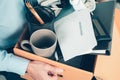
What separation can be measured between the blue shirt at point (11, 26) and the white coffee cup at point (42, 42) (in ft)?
0.19

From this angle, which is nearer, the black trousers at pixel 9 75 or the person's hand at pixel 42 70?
the person's hand at pixel 42 70

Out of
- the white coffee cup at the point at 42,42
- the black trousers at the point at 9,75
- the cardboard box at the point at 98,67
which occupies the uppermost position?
the white coffee cup at the point at 42,42

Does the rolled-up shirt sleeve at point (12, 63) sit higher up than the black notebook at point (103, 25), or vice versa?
the black notebook at point (103, 25)

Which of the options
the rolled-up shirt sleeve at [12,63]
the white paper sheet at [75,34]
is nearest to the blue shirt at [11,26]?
the rolled-up shirt sleeve at [12,63]

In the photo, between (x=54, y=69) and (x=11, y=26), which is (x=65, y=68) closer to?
(x=54, y=69)

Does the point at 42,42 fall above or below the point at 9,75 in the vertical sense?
above

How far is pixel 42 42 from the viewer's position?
1.99ft

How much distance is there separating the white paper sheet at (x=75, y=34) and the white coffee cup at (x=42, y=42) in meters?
0.03

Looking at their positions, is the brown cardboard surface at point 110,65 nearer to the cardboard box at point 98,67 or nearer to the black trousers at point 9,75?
the cardboard box at point 98,67

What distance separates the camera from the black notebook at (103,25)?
571 mm

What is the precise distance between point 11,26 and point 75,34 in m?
0.20

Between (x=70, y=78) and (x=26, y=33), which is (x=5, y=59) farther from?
(x=70, y=78)

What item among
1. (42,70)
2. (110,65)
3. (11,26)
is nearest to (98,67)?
(110,65)

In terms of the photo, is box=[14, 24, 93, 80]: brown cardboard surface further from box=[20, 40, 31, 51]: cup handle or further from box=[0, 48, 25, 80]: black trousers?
box=[0, 48, 25, 80]: black trousers
